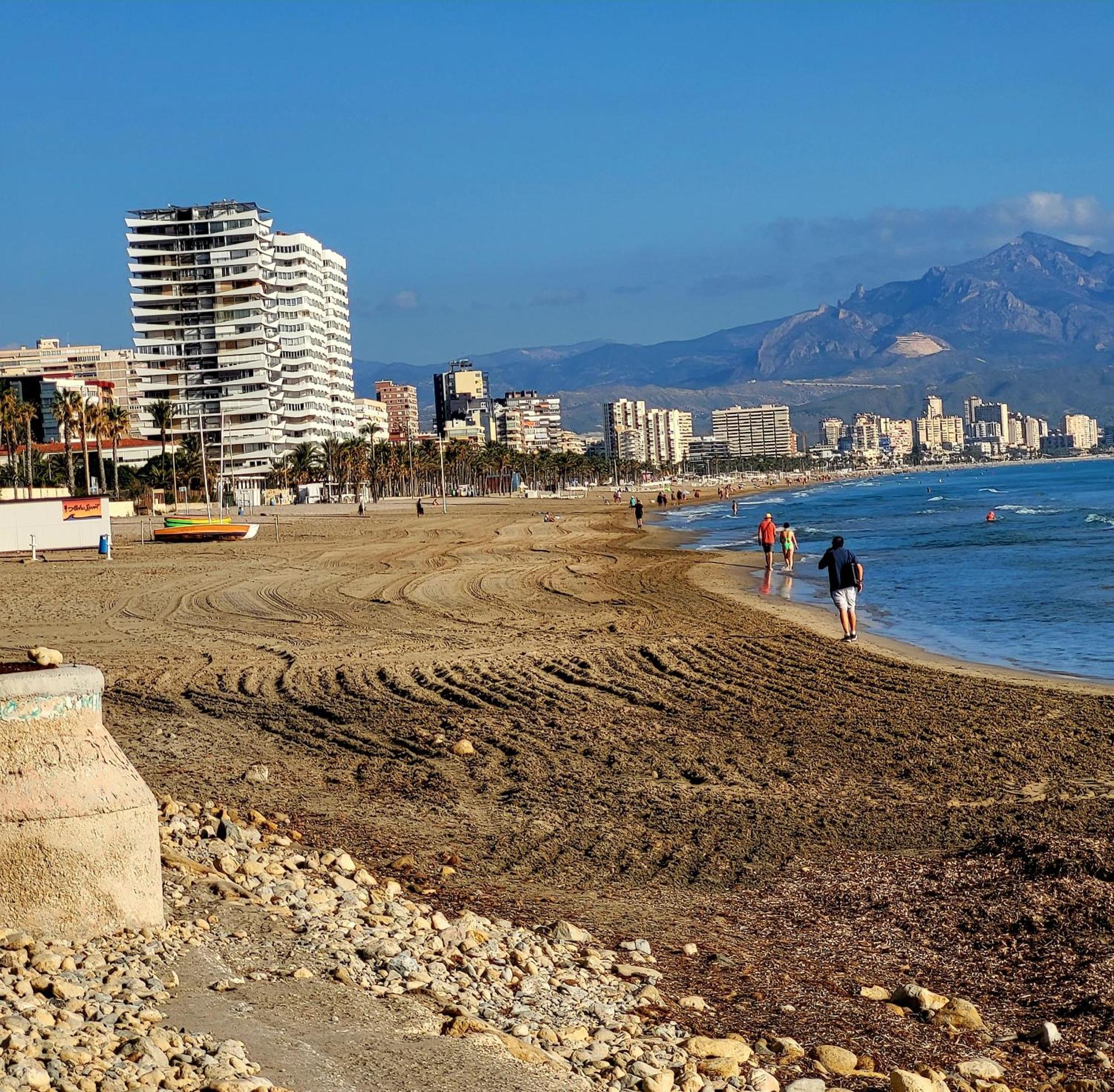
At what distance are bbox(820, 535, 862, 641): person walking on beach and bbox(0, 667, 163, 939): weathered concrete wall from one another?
47.2 feet

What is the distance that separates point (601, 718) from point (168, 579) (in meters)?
20.1

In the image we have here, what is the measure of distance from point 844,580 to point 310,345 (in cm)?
13095

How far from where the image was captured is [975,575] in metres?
34.0

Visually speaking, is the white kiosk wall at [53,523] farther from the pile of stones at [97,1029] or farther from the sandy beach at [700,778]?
the pile of stones at [97,1029]

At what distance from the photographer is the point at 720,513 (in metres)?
87.4

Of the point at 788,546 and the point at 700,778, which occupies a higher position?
the point at 788,546

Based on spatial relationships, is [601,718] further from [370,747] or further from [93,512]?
[93,512]

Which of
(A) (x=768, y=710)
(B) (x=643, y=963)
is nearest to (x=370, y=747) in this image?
(A) (x=768, y=710)

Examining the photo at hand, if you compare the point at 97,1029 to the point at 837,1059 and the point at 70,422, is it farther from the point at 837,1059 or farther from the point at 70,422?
the point at 70,422

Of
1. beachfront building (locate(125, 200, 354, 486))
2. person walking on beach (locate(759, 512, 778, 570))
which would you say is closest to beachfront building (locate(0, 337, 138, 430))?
beachfront building (locate(125, 200, 354, 486))

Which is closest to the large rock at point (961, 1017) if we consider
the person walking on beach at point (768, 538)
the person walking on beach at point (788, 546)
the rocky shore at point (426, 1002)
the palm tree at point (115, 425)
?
the rocky shore at point (426, 1002)

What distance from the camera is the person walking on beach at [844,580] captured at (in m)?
19.3

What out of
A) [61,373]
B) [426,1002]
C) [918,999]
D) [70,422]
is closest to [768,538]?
[918,999]

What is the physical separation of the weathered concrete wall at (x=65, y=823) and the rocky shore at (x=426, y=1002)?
5.7 inches
